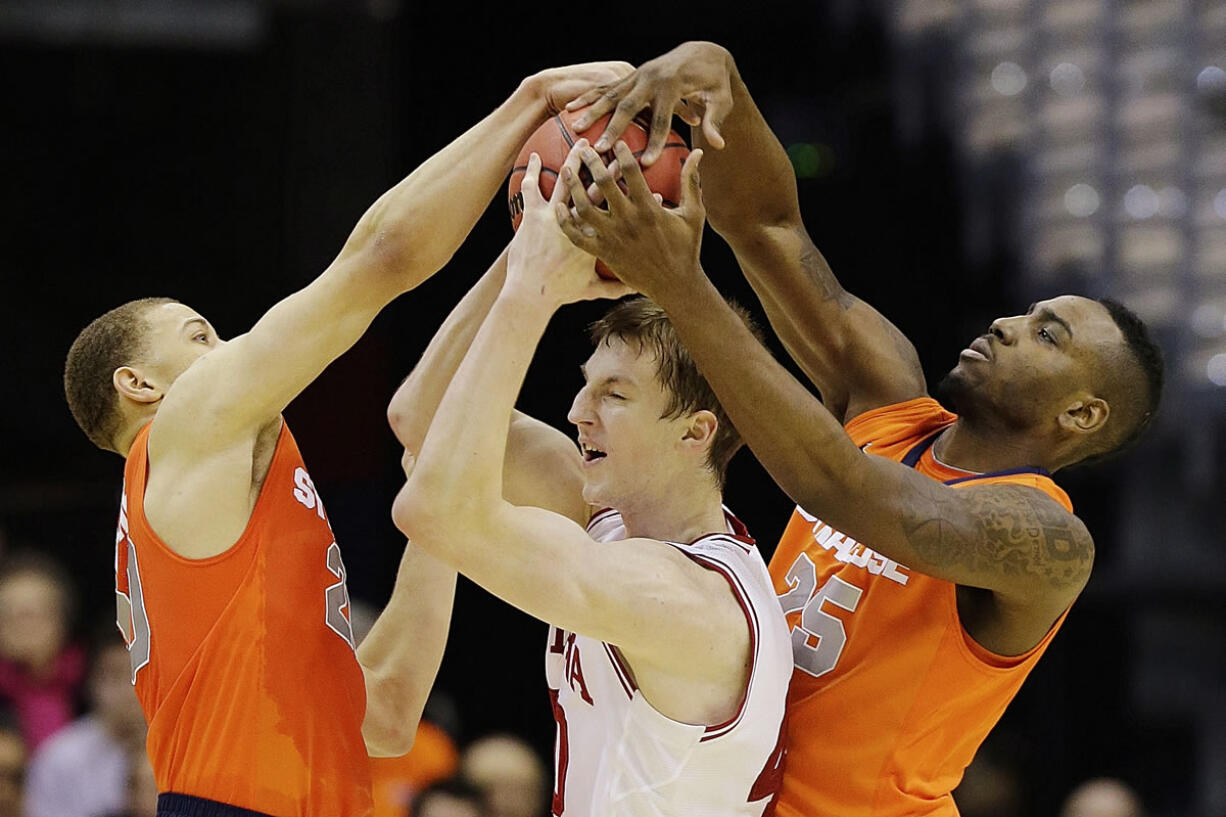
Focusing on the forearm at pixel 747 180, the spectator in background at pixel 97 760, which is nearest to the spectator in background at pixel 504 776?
the spectator in background at pixel 97 760

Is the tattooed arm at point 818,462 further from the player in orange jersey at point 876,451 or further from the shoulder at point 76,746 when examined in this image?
the shoulder at point 76,746

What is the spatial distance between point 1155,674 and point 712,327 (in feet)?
18.7

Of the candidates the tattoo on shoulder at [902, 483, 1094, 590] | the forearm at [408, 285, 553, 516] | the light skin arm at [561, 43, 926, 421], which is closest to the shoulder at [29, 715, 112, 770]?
the light skin arm at [561, 43, 926, 421]

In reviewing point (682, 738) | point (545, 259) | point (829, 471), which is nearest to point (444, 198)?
point (545, 259)

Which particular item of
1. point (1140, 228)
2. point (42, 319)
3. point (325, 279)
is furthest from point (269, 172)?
point (325, 279)

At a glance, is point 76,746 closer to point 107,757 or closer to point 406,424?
point 107,757

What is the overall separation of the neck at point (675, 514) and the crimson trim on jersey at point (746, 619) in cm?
15

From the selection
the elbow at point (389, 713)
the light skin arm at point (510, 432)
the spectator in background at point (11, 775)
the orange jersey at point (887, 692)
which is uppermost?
the light skin arm at point (510, 432)

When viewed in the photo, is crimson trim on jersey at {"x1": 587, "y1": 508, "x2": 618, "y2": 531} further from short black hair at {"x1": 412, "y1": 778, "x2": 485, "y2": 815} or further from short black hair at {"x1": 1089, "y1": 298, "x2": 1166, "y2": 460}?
short black hair at {"x1": 412, "y1": 778, "x2": 485, "y2": 815}

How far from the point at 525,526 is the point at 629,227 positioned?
0.56 metres

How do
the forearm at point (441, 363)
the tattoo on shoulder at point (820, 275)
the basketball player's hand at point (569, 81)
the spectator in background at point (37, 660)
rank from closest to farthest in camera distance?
1. the basketball player's hand at point (569, 81)
2. the forearm at point (441, 363)
3. the tattoo on shoulder at point (820, 275)
4. the spectator in background at point (37, 660)

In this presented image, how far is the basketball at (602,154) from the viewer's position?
9.50ft

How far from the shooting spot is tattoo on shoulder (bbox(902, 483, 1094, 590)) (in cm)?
300

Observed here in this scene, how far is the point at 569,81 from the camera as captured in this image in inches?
126
